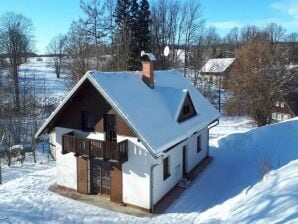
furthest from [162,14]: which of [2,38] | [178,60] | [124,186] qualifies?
[124,186]

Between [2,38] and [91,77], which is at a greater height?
[2,38]

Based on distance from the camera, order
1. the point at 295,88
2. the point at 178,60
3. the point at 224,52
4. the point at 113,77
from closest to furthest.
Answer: the point at 113,77 < the point at 295,88 < the point at 178,60 < the point at 224,52

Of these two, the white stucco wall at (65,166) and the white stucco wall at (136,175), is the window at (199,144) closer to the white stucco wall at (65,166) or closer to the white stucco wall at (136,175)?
the white stucco wall at (136,175)

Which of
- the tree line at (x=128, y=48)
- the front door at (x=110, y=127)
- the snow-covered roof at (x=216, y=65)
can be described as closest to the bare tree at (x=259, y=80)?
the tree line at (x=128, y=48)

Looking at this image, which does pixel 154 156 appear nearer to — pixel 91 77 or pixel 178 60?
pixel 91 77

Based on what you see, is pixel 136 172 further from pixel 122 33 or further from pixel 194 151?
pixel 122 33

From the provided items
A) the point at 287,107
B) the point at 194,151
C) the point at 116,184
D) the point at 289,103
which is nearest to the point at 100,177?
the point at 116,184
